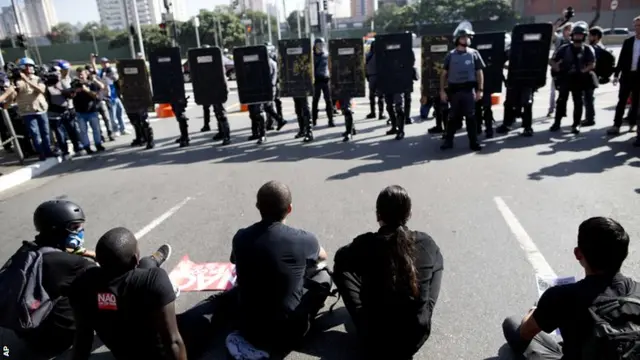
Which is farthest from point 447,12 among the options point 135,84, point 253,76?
point 135,84

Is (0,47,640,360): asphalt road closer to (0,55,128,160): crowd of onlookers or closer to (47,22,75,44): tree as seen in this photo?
(0,55,128,160): crowd of onlookers

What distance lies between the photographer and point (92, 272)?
8.09 ft

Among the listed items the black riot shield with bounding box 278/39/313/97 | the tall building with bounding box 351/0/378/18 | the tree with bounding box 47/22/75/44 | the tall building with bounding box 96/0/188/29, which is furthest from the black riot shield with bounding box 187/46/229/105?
the tall building with bounding box 351/0/378/18

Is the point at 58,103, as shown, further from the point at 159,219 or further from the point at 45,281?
the point at 45,281

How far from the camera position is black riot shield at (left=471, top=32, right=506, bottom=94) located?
864 cm

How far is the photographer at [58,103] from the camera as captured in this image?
8.87 m

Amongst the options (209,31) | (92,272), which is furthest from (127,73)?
(209,31)

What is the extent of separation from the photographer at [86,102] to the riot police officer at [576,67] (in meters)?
9.18

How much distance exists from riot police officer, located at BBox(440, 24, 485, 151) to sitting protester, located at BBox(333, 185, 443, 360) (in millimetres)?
5312

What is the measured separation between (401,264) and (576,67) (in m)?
7.53

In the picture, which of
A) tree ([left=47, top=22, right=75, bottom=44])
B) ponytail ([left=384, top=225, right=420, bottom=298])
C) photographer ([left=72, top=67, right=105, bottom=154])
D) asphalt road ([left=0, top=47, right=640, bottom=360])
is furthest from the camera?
tree ([left=47, top=22, right=75, bottom=44])

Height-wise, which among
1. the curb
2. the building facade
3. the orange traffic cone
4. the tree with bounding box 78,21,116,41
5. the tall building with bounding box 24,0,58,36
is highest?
the tall building with bounding box 24,0,58,36

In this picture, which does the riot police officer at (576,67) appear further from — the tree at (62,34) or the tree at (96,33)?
the tree at (96,33)

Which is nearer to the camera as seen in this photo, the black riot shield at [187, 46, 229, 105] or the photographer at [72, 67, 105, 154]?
the photographer at [72, 67, 105, 154]
